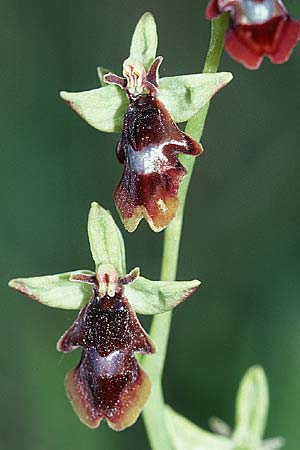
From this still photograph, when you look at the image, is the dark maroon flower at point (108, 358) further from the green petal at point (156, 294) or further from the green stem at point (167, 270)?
the green stem at point (167, 270)

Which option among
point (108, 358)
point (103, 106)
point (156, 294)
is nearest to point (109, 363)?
point (108, 358)

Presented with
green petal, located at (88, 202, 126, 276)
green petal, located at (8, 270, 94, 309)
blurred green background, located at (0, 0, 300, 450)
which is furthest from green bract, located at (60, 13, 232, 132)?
blurred green background, located at (0, 0, 300, 450)

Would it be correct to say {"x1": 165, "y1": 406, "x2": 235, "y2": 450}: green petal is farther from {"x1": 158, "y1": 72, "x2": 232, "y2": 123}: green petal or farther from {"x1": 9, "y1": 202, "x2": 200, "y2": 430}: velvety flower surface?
{"x1": 158, "y1": 72, "x2": 232, "y2": 123}: green petal

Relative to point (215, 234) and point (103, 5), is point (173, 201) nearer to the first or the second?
point (215, 234)

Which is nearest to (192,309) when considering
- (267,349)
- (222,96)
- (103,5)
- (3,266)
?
(267,349)

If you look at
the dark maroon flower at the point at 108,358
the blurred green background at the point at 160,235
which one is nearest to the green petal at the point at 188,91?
the dark maroon flower at the point at 108,358

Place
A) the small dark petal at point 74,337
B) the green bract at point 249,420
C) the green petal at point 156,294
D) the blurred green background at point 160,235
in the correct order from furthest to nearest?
the blurred green background at point 160,235 → the green bract at point 249,420 → the small dark petal at point 74,337 → the green petal at point 156,294

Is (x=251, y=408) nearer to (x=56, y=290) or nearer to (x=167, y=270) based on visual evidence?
(x=167, y=270)
